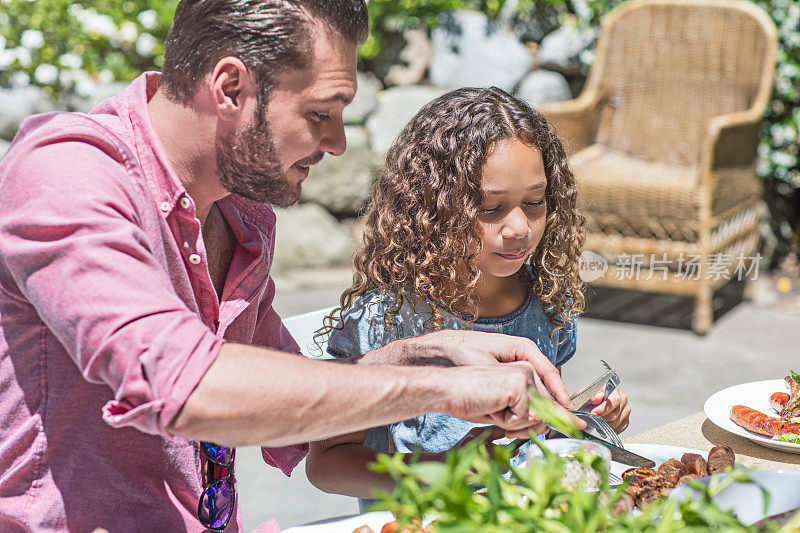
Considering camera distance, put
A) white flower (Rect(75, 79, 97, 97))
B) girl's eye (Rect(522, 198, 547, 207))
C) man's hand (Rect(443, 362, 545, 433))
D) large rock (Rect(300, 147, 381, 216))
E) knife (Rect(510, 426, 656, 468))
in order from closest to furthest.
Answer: man's hand (Rect(443, 362, 545, 433)) → knife (Rect(510, 426, 656, 468)) → girl's eye (Rect(522, 198, 547, 207)) → white flower (Rect(75, 79, 97, 97)) → large rock (Rect(300, 147, 381, 216))

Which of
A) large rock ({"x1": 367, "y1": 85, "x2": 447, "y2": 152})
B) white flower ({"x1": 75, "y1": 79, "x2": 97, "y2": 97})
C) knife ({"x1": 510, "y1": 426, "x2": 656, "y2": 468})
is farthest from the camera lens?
large rock ({"x1": 367, "y1": 85, "x2": 447, "y2": 152})

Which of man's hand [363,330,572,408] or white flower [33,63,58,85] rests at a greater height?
man's hand [363,330,572,408]

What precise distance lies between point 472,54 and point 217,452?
479cm

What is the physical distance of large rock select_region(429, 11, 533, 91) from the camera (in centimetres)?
579

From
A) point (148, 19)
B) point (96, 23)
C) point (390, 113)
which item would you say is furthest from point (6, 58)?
point (390, 113)

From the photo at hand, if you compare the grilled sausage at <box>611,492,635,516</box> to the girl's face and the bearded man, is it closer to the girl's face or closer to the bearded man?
the bearded man

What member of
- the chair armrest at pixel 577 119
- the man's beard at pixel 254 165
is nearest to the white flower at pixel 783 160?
the chair armrest at pixel 577 119

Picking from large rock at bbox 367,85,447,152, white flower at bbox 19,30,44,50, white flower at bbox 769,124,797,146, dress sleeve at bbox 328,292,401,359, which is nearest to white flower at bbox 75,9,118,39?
white flower at bbox 19,30,44,50

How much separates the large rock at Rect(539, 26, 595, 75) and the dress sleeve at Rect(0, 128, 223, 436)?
5.12 meters

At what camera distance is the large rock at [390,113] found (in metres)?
5.60

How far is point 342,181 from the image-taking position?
5.55 meters

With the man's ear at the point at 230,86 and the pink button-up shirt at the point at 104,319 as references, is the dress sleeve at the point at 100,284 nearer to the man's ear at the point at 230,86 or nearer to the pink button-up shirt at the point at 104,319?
the pink button-up shirt at the point at 104,319

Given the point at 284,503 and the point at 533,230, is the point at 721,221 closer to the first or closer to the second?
the point at 284,503

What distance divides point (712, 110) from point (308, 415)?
4717 millimetres
